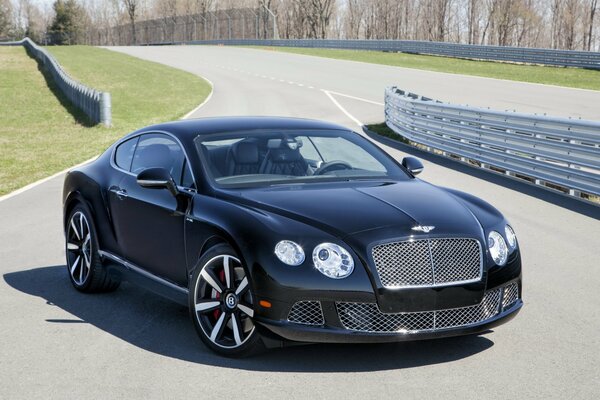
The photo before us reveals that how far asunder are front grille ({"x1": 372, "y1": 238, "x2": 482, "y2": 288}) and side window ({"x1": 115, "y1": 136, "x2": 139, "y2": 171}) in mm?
2808

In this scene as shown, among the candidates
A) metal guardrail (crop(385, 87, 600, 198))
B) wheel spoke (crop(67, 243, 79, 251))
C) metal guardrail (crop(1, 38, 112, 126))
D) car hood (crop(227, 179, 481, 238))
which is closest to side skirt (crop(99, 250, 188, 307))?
wheel spoke (crop(67, 243, 79, 251))

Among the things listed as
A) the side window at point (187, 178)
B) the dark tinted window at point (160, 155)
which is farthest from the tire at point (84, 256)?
the side window at point (187, 178)

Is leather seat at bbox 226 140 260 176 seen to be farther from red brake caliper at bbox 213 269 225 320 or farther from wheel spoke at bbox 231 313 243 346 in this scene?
wheel spoke at bbox 231 313 243 346

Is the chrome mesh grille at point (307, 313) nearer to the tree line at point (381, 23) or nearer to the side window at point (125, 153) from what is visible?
the side window at point (125, 153)

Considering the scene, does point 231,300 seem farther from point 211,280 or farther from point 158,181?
point 158,181

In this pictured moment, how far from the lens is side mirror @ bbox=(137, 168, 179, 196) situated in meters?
6.41

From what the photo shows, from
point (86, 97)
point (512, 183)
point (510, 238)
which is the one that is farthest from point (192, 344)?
A: point (86, 97)

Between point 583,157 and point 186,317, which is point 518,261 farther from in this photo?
point 583,157

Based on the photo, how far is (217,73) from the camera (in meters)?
55.7

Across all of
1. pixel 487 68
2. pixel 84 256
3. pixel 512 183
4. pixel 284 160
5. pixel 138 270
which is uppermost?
pixel 284 160

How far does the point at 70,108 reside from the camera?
36.8 m

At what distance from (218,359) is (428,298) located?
4.33ft

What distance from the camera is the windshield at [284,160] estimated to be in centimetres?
657

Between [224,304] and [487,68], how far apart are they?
1985 inches
